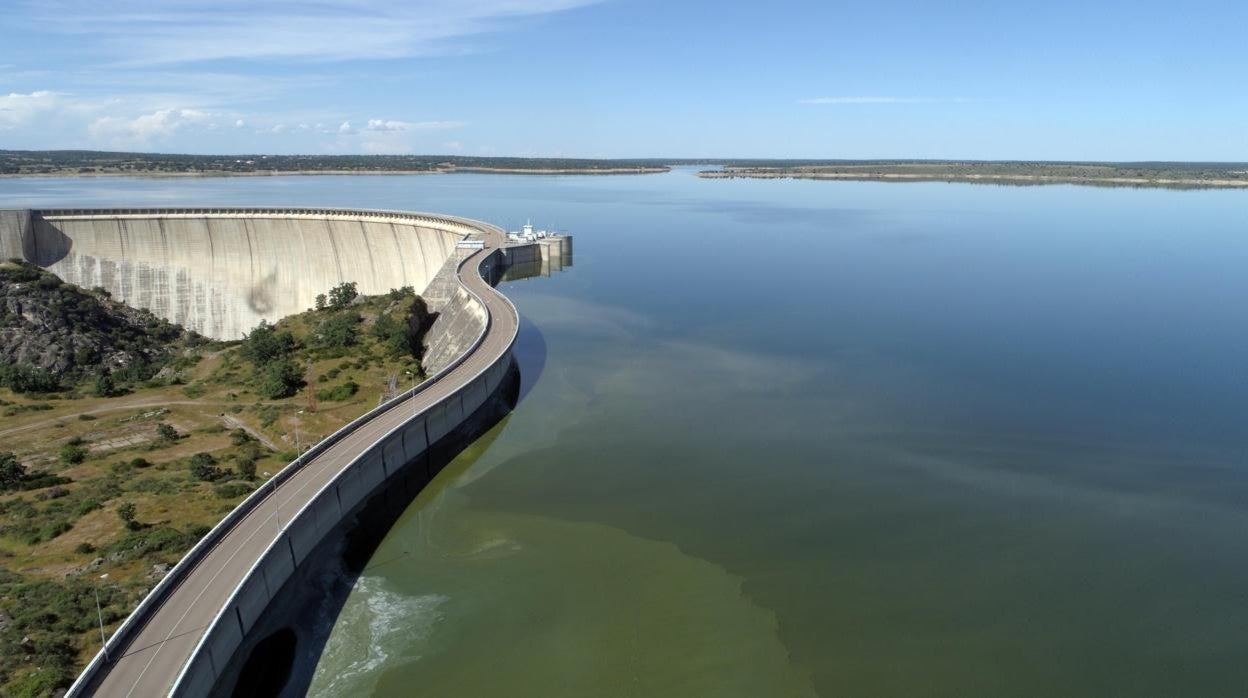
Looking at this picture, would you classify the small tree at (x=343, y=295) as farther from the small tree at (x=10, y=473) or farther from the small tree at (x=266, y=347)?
the small tree at (x=10, y=473)

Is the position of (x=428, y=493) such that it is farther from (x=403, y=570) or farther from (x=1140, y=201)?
(x=1140, y=201)

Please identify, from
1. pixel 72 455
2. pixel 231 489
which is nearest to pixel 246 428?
pixel 72 455

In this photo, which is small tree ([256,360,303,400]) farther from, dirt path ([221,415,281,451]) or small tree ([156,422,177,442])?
small tree ([156,422,177,442])

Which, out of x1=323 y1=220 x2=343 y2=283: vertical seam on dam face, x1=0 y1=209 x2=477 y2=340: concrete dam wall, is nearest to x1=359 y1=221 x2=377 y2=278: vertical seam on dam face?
x1=0 y1=209 x2=477 y2=340: concrete dam wall

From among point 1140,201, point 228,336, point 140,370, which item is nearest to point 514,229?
point 228,336

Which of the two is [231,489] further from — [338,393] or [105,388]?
[105,388]

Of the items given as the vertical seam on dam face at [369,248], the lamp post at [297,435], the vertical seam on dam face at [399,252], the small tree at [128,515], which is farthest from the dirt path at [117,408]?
the vertical seam on dam face at [399,252]
